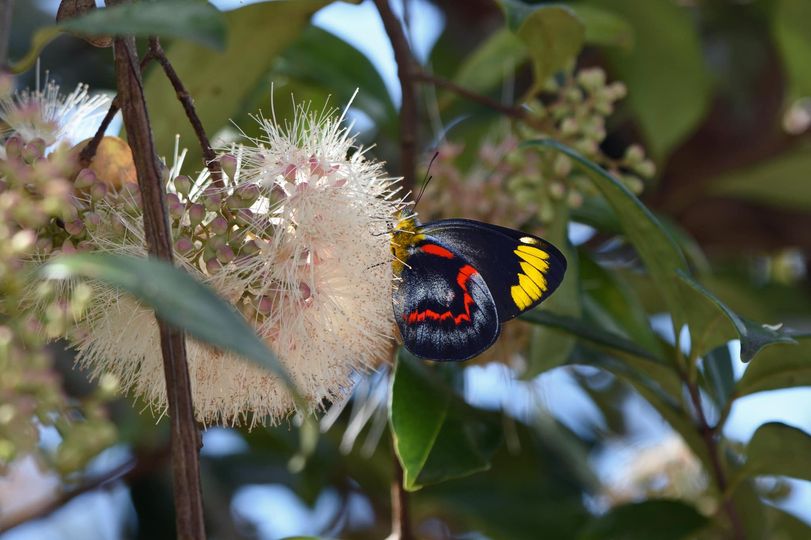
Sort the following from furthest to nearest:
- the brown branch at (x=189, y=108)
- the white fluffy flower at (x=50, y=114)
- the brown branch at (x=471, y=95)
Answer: the brown branch at (x=471, y=95), the white fluffy flower at (x=50, y=114), the brown branch at (x=189, y=108)

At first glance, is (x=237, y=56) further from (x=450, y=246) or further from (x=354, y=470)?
(x=354, y=470)

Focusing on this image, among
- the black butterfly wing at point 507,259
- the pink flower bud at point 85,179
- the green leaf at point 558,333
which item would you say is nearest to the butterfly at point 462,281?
the black butterfly wing at point 507,259

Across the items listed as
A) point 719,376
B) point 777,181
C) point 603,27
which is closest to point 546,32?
point 603,27

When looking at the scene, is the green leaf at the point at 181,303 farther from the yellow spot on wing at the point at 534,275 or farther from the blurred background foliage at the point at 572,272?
the yellow spot on wing at the point at 534,275

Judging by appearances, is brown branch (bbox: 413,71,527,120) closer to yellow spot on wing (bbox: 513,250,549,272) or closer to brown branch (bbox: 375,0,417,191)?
brown branch (bbox: 375,0,417,191)

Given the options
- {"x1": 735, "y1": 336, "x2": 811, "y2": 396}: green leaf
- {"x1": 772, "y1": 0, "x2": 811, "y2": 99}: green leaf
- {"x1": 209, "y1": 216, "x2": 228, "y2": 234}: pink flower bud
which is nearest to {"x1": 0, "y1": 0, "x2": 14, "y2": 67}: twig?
{"x1": 209, "y1": 216, "x2": 228, "y2": 234}: pink flower bud

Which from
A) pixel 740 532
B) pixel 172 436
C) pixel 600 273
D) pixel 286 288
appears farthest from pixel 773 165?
pixel 172 436
